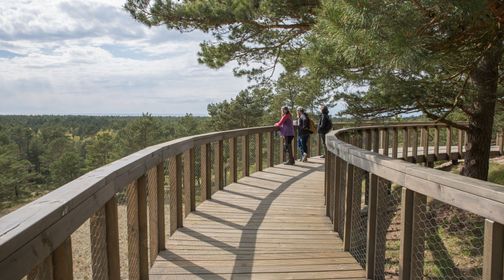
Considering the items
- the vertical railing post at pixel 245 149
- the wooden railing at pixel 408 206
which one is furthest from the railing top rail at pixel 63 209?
the vertical railing post at pixel 245 149

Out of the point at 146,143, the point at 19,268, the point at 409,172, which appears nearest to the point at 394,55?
the point at 409,172

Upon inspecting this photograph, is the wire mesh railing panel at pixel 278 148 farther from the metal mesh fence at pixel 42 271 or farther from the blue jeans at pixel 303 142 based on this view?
the metal mesh fence at pixel 42 271

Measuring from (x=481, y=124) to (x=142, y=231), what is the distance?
760 centimetres

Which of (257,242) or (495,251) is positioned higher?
(495,251)

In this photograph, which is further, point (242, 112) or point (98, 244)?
point (242, 112)

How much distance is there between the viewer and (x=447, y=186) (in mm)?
2082

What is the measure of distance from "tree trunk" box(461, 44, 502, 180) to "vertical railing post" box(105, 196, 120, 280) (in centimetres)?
678

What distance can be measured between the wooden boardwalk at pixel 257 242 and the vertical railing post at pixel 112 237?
1.03 m

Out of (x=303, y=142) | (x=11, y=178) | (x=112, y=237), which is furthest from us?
(x=11, y=178)

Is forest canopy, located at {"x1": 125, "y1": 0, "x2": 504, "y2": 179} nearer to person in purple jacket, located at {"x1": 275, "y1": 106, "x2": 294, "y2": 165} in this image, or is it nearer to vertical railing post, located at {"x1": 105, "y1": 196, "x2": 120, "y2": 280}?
person in purple jacket, located at {"x1": 275, "y1": 106, "x2": 294, "y2": 165}

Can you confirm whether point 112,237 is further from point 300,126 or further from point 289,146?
point 300,126

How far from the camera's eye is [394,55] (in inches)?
157

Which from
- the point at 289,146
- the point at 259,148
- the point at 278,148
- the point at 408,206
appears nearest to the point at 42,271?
the point at 408,206

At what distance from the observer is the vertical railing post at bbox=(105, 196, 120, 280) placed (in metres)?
2.41
